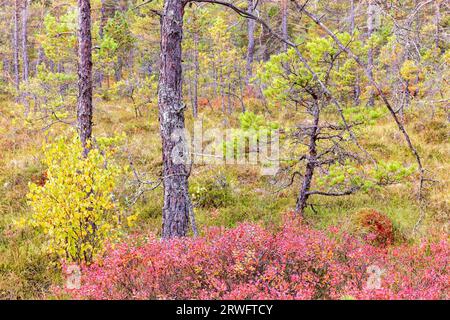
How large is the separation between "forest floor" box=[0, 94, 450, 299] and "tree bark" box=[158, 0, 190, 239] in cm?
58

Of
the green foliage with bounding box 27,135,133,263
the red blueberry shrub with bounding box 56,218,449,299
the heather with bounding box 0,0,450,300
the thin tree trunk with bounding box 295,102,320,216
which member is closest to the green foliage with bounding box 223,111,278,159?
the heather with bounding box 0,0,450,300

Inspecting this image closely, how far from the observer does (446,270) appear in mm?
5285

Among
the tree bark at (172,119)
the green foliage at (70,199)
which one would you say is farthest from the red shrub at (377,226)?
the green foliage at (70,199)

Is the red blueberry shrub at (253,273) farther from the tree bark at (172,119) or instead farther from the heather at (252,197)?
the tree bark at (172,119)

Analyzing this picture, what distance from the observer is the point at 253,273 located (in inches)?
190

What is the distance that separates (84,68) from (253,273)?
5.45 metres

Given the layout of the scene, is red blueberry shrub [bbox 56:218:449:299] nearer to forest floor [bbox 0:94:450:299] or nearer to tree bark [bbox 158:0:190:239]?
tree bark [bbox 158:0:190:239]

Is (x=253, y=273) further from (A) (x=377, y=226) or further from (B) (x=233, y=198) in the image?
(B) (x=233, y=198)

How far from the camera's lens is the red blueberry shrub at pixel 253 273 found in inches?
168

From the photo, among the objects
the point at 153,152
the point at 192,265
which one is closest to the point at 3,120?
the point at 153,152

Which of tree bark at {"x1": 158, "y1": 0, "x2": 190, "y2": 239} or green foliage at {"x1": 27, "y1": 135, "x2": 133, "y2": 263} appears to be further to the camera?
green foliage at {"x1": 27, "y1": 135, "x2": 133, "y2": 263}

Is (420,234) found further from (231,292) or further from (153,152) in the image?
(153,152)

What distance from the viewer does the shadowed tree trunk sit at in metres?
7.43

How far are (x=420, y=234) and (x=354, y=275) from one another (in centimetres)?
400
